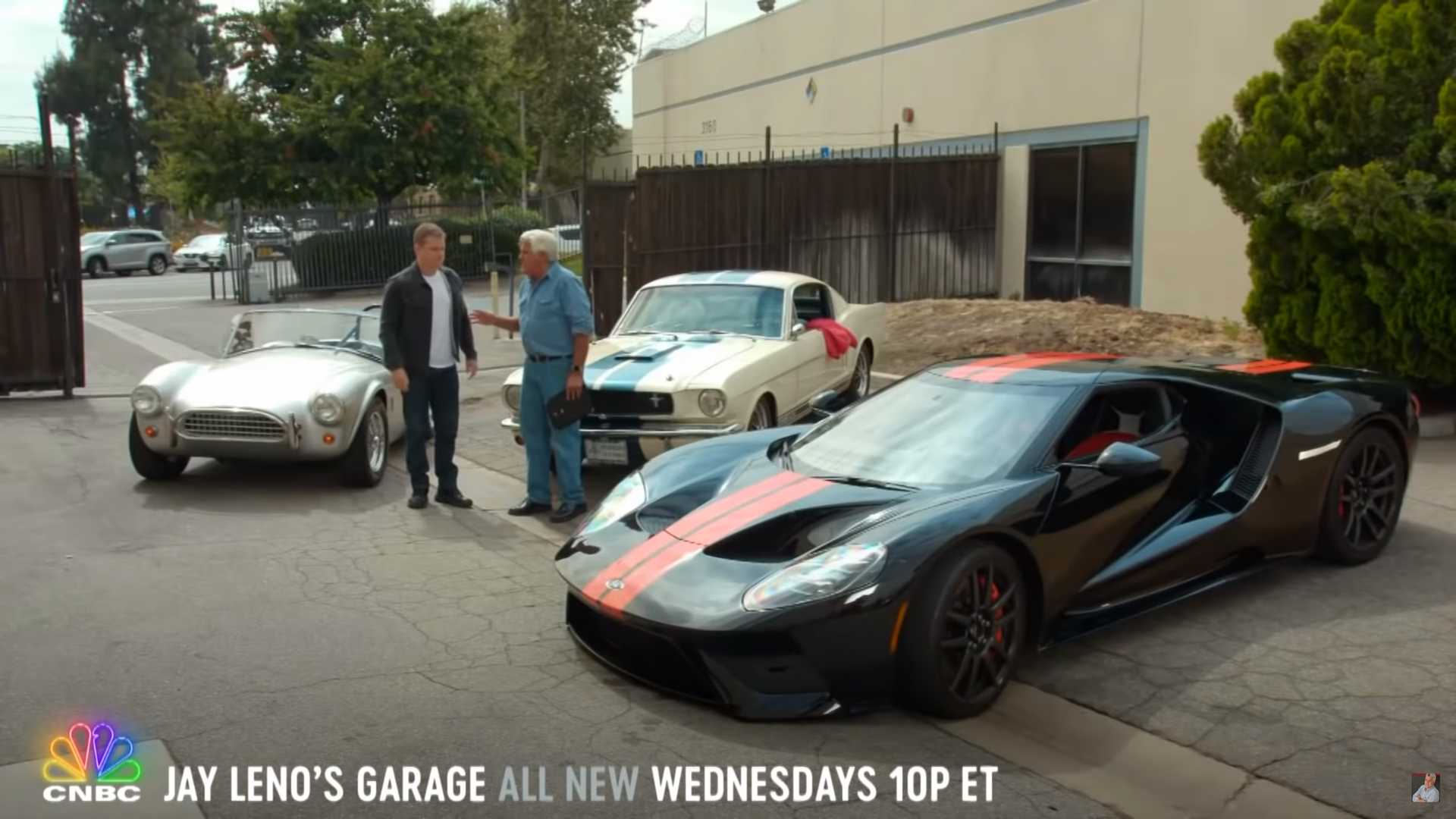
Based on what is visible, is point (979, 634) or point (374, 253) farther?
point (374, 253)

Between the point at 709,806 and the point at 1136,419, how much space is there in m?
2.68

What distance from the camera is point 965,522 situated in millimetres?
4406

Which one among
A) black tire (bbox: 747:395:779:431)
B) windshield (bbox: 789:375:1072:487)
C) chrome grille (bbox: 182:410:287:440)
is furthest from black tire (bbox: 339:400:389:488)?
windshield (bbox: 789:375:1072:487)

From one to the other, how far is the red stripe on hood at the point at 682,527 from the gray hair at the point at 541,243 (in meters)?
2.85

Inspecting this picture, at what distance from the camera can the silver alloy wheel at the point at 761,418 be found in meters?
8.51

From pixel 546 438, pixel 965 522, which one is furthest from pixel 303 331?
pixel 965 522

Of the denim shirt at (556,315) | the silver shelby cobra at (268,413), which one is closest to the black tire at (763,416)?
the denim shirt at (556,315)

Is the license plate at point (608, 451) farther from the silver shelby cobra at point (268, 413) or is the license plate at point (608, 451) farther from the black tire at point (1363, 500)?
the black tire at point (1363, 500)

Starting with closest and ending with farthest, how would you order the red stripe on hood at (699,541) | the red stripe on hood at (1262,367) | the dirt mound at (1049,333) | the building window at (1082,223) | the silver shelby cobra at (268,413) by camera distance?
the red stripe on hood at (699,541) → the red stripe on hood at (1262,367) → the silver shelby cobra at (268,413) → the dirt mound at (1049,333) → the building window at (1082,223)

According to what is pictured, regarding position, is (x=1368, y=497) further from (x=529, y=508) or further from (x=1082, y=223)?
(x=1082, y=223)

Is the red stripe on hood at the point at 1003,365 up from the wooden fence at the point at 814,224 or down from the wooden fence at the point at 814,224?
down

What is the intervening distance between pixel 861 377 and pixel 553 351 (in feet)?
14.0

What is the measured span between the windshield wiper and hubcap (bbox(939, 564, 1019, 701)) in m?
0.52

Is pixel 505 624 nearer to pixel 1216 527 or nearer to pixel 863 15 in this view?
pixel 1216 527
